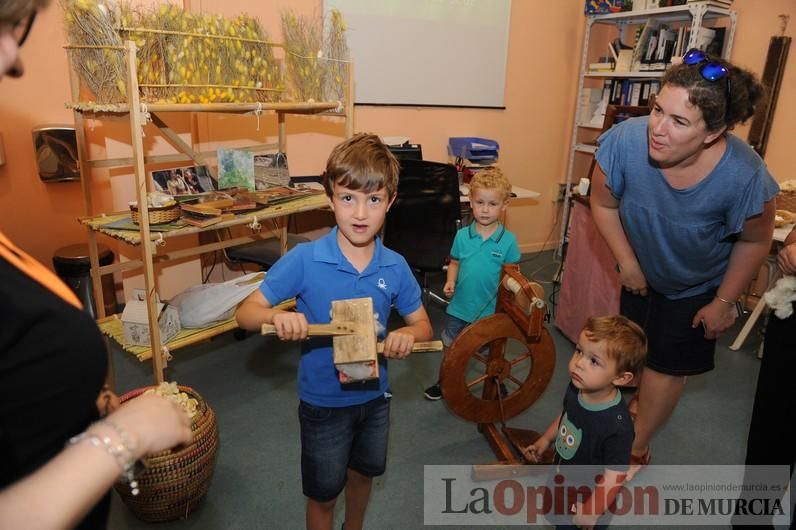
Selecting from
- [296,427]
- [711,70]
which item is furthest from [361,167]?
[296,427]

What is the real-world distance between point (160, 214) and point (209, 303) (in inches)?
20.3

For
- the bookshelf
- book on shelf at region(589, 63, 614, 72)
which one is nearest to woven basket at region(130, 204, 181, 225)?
the bookshelf

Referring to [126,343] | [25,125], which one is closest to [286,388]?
[126,343]

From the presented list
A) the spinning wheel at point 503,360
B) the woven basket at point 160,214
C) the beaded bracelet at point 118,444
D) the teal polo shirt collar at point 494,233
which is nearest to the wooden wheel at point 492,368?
the spinning wheel at point 503,360

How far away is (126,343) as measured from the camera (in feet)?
7.66

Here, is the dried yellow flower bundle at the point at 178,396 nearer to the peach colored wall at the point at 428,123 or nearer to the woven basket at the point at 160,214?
the woven basket at the point at 160,214

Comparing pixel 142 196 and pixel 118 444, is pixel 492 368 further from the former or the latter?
pixel 118 444

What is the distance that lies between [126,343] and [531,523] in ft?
5.75

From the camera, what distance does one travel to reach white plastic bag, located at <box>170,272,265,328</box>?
2502 millimetres

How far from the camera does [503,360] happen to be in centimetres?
210

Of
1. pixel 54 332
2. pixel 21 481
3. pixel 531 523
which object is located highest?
pixel 54 332

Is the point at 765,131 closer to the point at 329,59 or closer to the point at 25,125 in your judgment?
the point at 329,59

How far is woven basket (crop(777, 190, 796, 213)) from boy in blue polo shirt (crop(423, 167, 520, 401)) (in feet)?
6.50

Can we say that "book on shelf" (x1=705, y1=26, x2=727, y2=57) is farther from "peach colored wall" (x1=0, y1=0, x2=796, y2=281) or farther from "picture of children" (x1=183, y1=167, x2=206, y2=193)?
"picture of children" (x1=183, y1=167, x2=206, y2=193)
